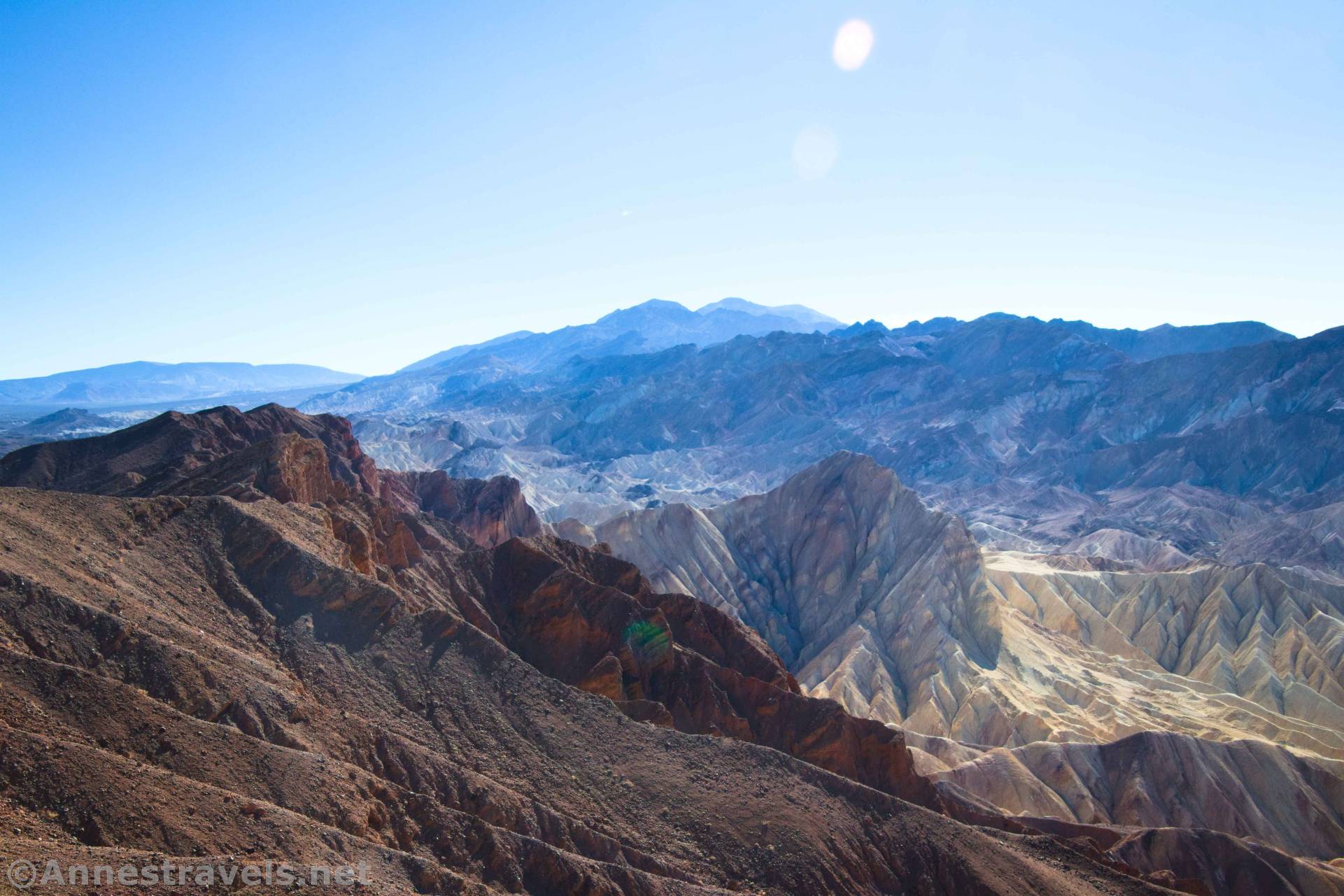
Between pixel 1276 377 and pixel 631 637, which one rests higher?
pixel 1276 377

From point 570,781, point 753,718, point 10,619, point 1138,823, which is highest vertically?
point 10,619

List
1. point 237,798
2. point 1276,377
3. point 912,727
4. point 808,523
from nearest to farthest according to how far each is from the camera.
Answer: point 237,798, point 912,727, point 808,523, point 1276,377

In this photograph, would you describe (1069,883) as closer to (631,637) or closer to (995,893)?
(995,893)

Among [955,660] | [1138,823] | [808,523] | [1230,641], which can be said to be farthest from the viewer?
[808,523]

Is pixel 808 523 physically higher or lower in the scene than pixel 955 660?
higher

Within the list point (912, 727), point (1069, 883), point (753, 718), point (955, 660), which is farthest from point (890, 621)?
point (1069, 883)

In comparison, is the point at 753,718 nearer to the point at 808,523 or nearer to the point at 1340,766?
the point at 1340,766

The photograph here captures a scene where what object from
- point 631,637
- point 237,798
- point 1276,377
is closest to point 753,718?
point 631,637

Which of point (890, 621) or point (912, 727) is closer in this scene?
point (912, 727)

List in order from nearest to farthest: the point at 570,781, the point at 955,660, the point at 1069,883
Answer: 1. the point at 570,781
2. the point at 1069,883
3. the point at 955,660
